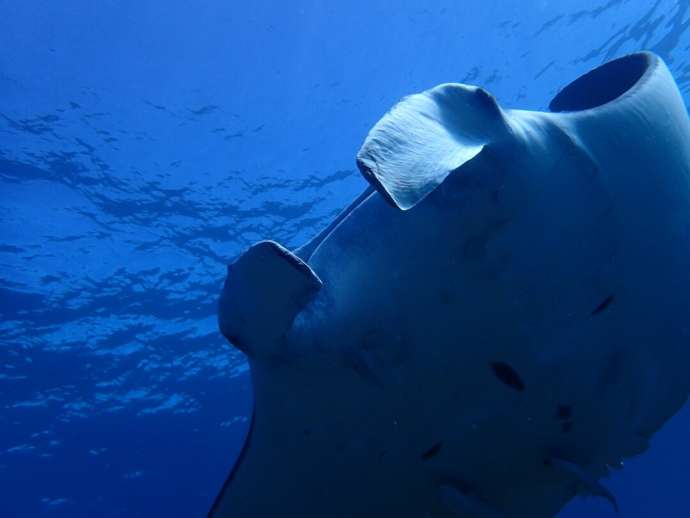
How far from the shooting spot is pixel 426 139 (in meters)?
1.75

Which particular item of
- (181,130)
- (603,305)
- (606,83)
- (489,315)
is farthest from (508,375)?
(181,130)

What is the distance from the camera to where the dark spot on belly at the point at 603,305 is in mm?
2455

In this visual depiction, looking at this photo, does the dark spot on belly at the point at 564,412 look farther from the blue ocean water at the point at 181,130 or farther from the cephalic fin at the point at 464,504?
the blue ocean water at the point at 181,130

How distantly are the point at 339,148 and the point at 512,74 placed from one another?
16.1ft

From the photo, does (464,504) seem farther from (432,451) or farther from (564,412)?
(564,412)

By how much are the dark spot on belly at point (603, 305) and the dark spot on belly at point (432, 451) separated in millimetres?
1010

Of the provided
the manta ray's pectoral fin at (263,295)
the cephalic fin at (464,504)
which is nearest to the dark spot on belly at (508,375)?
the cephalic fin at (464,504)

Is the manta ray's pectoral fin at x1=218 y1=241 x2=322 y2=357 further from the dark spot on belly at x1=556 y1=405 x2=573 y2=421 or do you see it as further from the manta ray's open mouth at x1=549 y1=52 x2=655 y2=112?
the manta ray's open mouth at x1=549 y1=52 x2=655 y2=112

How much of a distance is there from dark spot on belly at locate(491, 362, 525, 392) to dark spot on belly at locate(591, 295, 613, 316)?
1.53ft

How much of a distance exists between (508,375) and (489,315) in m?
0.37

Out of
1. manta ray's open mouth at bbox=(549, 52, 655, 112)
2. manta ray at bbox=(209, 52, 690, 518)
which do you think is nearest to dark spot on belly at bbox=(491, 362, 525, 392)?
manta ray at bbox=(209, 52, 690, 518)

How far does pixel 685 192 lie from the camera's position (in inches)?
98.8

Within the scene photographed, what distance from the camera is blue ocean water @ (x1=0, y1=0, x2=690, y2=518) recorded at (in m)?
10.7

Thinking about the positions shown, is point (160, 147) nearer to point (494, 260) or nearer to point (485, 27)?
point (485, 27)
